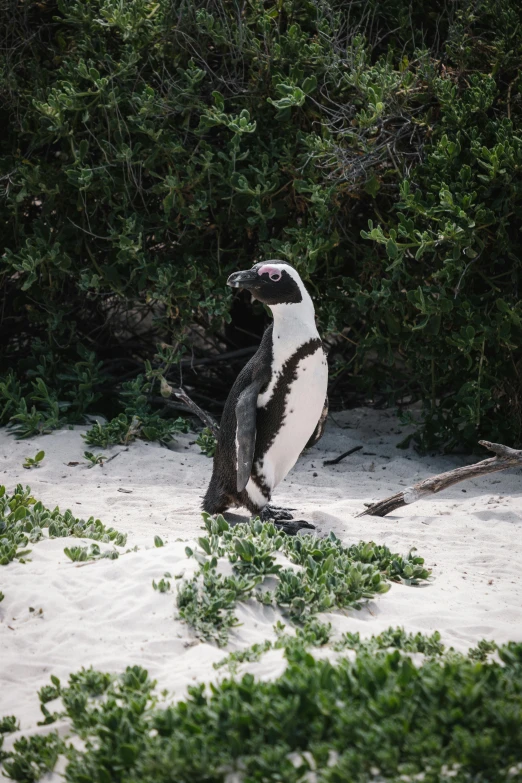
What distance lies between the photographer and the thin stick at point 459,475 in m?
4.32

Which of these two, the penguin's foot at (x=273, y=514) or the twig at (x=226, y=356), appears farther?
the twig at (x=226, y=356)

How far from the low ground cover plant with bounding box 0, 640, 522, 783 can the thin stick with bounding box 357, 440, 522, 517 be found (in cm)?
192

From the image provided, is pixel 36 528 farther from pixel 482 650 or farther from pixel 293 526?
pixel 482 650

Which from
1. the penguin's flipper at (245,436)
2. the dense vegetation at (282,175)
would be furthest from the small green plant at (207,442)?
the penguin's flipper at (245,436)

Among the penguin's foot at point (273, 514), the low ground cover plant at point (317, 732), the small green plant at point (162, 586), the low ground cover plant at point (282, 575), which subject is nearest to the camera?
the low ground cover plant at point (317, 732)

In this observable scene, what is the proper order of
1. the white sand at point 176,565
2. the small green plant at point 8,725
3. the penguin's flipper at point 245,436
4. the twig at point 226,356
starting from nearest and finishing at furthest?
the small green plant at point 8,725 → the white sand at point 176,565 → the penguin's flipper at point 245,436 → the twig at point 226,356

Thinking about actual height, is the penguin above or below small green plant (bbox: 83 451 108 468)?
above

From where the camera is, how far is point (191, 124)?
253 inches

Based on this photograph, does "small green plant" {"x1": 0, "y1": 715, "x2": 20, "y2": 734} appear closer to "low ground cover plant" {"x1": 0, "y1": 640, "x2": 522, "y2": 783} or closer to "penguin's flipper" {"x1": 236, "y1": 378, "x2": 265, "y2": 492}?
"low ground cover plant" {"x1": 0, "y1": 640, "x2": 522, "y2": 783}

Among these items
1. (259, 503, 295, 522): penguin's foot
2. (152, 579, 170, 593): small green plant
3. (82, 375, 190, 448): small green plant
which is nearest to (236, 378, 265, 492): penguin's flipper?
(259, 503, 295, 522): penguin's foot

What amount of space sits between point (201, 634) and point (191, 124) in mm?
4442

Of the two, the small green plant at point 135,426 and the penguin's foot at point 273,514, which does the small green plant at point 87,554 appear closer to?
the penguin's foot at point 273,514

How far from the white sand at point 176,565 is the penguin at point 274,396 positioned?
37cm

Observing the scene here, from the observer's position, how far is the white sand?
296 cm
